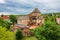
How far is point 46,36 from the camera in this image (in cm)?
1977

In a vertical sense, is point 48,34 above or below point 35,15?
below

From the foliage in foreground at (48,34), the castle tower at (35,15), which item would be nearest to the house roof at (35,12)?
the castle tower at (35,15)

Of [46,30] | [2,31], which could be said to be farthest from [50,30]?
[2,31]

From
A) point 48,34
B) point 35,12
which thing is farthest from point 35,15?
point 48,34

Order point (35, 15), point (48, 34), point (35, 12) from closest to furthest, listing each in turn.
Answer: point (48, 34) < point (35, 15) < point (35, 12)

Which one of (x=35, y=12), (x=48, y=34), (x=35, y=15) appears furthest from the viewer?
(x=35, y=12)

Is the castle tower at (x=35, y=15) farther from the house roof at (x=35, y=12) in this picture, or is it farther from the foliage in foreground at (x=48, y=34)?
the foliage in foreground at (x=48, y=34)

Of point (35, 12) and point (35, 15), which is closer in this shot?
point (35, 15)

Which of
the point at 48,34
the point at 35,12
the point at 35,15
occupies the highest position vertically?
the point at 35,12

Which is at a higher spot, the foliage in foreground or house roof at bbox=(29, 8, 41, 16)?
house roof at bbox=(29, 8, 41, 16)

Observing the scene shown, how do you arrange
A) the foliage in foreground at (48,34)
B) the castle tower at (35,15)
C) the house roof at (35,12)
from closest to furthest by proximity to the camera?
the foliage in foreground at (48,34) < the castle tower at (35,15) < the house roof at (35,12)

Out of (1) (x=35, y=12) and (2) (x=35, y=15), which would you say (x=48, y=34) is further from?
(1) (x=35, y=12)

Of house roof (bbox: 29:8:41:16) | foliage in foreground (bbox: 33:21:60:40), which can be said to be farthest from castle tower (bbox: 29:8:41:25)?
foliage in foreground (bbox: 33:21:60:40)

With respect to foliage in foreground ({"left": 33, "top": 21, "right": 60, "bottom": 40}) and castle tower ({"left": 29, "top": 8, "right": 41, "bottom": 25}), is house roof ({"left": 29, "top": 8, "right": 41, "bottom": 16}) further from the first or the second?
foliage in foreground ({"left": 33, "top": 21, "right": 60, "bottom": 40})
